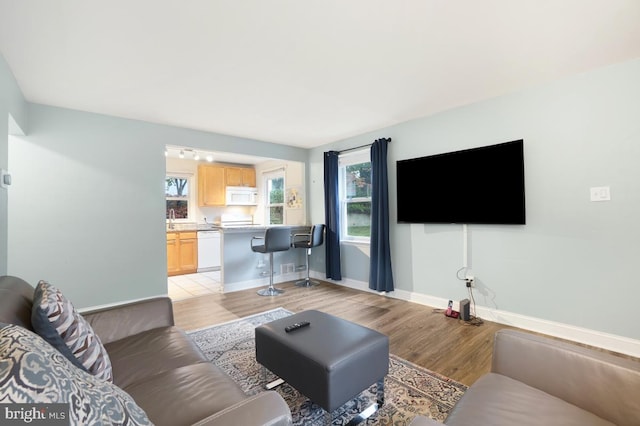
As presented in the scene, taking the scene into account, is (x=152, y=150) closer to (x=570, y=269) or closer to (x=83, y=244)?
(x=83, y=244)

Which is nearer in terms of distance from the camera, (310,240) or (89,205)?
(89,205)

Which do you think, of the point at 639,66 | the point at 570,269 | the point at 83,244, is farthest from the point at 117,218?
the point at 639,66

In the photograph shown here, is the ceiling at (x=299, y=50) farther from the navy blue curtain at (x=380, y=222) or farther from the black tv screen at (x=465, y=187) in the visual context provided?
the navy blue curtain at (x=380, y=222)

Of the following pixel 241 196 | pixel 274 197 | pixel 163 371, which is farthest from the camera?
pixel 241 196

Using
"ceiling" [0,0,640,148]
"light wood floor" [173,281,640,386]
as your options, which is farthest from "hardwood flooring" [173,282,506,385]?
"ceiling" [0,0,640,148]

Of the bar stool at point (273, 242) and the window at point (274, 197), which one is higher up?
the window at point (274, 197)

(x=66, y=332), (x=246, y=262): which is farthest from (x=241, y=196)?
(x=66, y=332)

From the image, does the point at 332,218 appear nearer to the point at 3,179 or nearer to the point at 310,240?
the point at 310,240

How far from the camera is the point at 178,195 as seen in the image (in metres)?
6.45

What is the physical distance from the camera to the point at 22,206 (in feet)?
9.95

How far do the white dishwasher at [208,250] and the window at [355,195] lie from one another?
291 cm

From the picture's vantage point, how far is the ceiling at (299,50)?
1.76m

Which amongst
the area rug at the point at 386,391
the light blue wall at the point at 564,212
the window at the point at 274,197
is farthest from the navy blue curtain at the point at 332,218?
the area rug at the point at 386,391

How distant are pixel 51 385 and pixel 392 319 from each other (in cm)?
312
